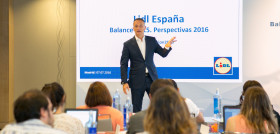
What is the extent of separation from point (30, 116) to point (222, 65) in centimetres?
498

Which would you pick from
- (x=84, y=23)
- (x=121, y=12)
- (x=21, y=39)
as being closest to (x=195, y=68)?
(x=121, y=12)

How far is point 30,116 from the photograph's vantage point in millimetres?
2174

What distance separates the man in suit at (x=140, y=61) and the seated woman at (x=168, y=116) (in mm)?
3816

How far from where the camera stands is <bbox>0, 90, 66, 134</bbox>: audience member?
2.15 metres

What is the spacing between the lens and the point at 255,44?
6.76m

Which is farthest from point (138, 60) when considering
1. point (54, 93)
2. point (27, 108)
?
point (27, 108)

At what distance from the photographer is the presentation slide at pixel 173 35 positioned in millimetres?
6648

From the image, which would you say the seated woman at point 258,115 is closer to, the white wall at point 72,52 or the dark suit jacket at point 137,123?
the dark suit jacket at point 137,123

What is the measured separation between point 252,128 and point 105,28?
172 inches

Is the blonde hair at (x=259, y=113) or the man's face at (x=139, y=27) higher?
the man's face at (x=139, y=27)

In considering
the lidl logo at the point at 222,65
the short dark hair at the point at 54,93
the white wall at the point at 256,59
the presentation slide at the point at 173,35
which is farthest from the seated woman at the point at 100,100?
the lidl logo at the point at 222,65

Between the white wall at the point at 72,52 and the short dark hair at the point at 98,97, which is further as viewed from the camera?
the white wall at the point at 72,52

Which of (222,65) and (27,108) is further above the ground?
(222,65)

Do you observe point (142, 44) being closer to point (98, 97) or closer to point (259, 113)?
point (98, 97)
